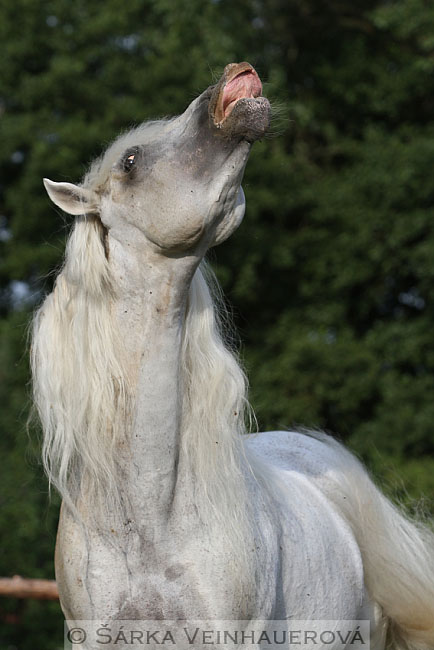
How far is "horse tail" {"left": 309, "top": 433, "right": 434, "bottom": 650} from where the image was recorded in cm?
306

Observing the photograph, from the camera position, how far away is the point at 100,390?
2211 millimetres

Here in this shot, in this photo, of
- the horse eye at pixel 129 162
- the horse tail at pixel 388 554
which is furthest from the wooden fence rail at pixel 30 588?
the horse eye at pixel 129 162

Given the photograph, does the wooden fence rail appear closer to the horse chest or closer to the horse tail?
the horse tail

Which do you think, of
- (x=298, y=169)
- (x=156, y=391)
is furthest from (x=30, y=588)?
(x=298, y=169)

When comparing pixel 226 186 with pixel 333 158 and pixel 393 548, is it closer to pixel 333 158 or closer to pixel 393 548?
pixel 393 548

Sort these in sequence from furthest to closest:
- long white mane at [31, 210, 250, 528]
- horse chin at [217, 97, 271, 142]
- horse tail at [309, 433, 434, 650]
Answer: horse tail at [309, 433, 434, 650] → long white mane at [31, 210, 250, 528] → horse chin at [217, 97, 271, 142]

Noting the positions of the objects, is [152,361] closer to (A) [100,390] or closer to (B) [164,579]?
(A) [100,390]

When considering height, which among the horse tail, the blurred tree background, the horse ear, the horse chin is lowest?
the blurred tree background

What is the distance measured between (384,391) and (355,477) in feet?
21.1

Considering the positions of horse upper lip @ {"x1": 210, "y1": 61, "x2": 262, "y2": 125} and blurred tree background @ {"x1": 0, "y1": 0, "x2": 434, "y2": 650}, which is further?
blurred tree background @ {"x1": 0, "y1": 0, "x2": 434, "y2": 650}

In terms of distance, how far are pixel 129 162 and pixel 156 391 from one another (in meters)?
0.60

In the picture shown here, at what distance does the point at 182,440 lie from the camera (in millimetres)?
2248

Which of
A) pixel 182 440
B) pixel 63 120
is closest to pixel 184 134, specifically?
pixel 182 440

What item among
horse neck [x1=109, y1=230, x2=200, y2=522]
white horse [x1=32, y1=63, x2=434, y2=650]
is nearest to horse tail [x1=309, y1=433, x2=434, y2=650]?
white horse [x1=32, y1=63, x2=434, y2=650]
